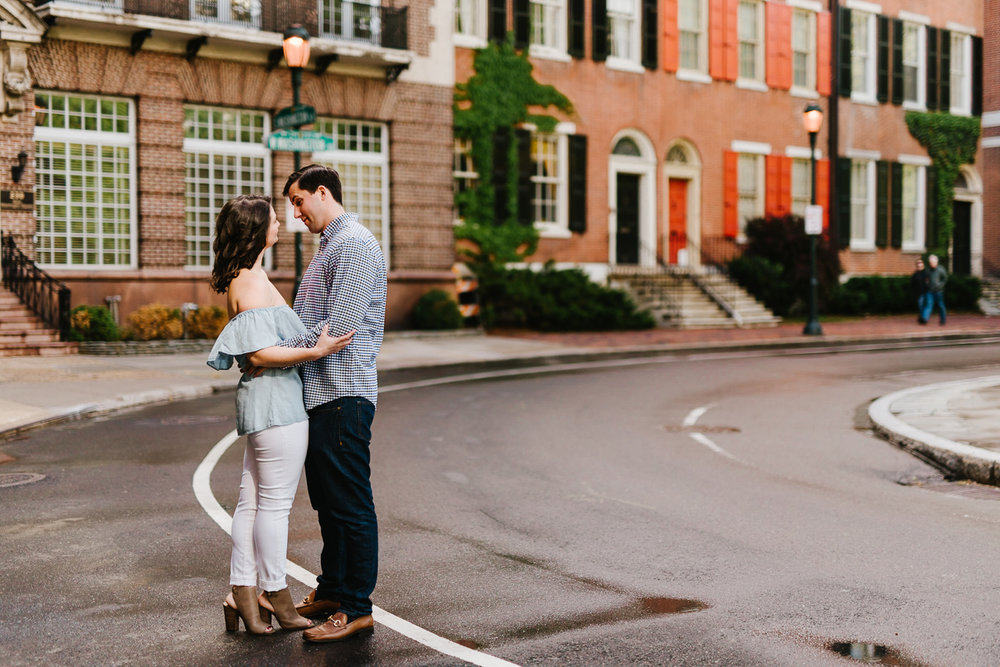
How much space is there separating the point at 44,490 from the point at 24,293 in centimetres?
1275

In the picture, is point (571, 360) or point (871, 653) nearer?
point (871, 653)

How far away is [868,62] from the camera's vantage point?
111 ft

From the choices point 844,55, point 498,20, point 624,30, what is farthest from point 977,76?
point 498,20

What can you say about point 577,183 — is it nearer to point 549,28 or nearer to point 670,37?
point 549,28

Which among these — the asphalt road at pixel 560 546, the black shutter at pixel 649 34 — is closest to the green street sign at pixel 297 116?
the asphalt road at pixel 560 546

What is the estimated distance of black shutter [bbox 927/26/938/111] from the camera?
35.4 meters

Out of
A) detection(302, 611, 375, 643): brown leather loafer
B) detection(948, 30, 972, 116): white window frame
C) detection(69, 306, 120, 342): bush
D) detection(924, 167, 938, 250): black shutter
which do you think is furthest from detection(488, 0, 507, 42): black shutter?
detection(302, 611, 375, 643): brown leather loafer

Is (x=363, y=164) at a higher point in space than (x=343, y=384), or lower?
higher

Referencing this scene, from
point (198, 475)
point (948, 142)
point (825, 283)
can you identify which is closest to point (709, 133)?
point (825, 283)

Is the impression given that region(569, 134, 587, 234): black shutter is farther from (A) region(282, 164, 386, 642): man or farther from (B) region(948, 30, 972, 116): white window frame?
(A) region(282, 164, 386, 642): man

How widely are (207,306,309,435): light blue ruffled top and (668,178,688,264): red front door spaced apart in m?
25.5

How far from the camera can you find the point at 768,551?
6.23 metres

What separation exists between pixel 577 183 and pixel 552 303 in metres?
3.91

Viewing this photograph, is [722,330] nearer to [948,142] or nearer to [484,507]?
[948,142]
